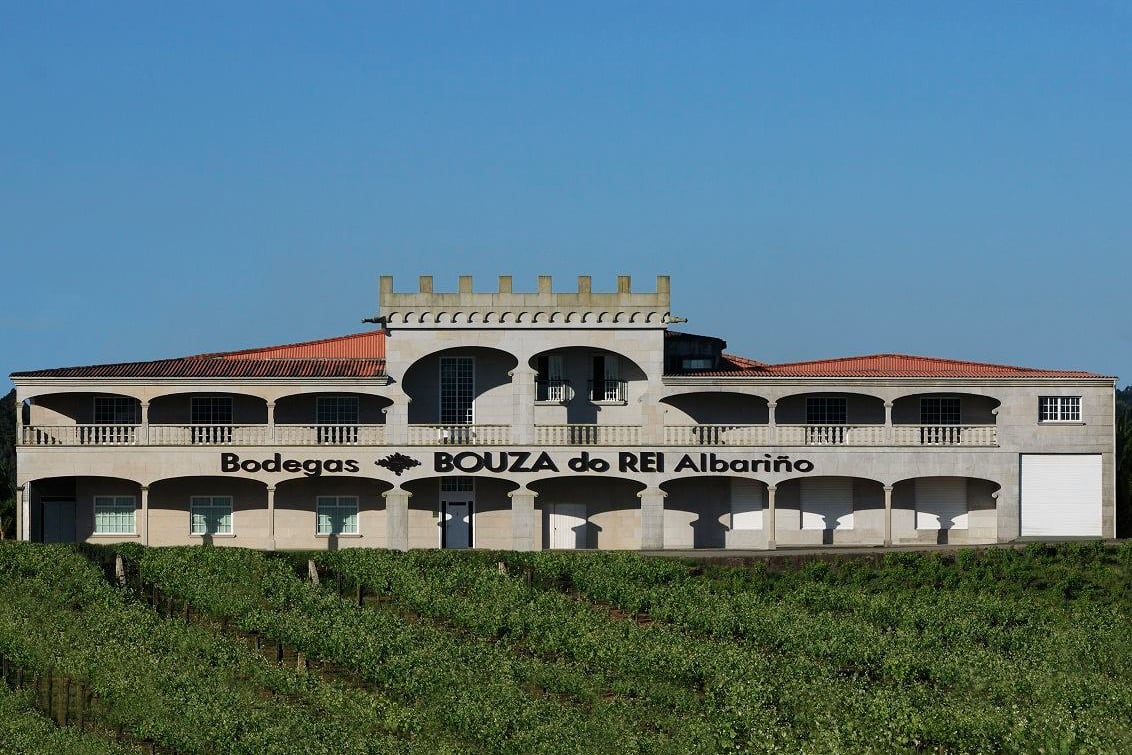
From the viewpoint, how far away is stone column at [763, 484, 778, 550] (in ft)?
211

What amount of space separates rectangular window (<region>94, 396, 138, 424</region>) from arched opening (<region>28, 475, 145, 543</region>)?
7.38 ft

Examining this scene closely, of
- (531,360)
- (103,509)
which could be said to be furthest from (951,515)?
(103,509)

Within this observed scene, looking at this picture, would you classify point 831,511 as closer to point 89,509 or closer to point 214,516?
point 214,516

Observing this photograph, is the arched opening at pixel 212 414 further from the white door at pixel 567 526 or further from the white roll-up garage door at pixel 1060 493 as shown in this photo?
the white roll-up garage door at pixel 1060 493

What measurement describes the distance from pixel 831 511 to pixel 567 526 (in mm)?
10053

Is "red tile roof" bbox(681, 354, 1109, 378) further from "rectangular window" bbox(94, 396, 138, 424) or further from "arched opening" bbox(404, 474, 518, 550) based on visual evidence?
"rectangular window" bbox(94, 396, 138, 424)

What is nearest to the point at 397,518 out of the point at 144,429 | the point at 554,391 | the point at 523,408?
the point at 523,408

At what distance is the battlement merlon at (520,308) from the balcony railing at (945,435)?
32.5 ft

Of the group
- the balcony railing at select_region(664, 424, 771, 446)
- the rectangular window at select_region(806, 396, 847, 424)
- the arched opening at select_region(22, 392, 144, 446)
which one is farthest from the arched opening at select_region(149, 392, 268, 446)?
the rectangular window at select_region(806, 396, 847, 424)

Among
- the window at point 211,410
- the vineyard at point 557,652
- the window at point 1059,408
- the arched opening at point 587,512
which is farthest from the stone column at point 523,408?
the window at point 1059,408

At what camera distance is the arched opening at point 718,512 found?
65.6 metres

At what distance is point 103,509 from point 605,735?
3253cm

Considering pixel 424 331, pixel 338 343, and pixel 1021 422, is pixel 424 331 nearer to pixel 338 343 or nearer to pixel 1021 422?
pixel 338 343

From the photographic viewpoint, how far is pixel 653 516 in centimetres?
6444
